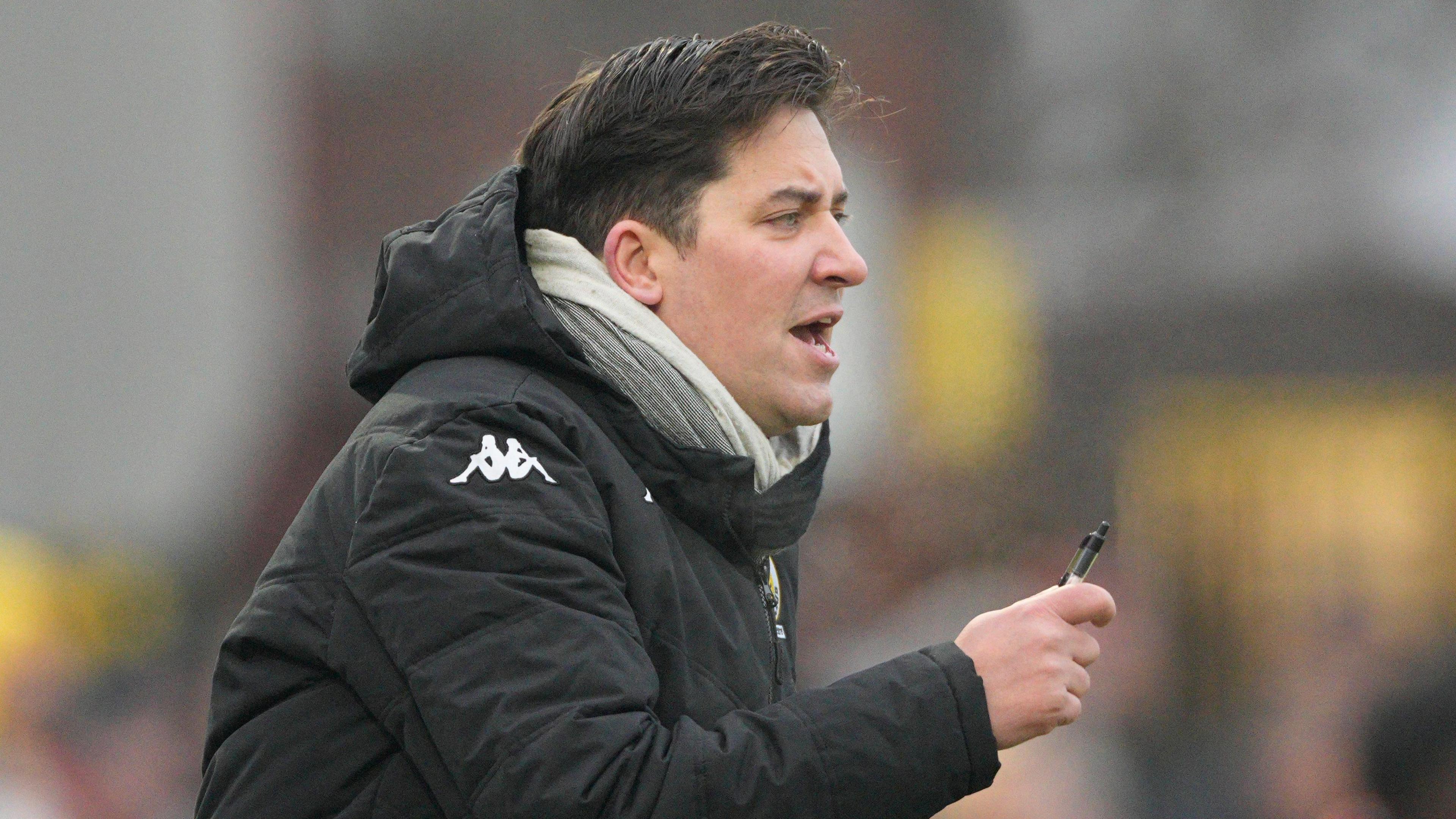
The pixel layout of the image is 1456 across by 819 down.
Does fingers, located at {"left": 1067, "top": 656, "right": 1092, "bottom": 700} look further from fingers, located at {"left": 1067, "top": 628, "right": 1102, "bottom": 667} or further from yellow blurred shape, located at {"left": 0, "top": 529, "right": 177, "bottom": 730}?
yellow blurred shape, located at {"left": 0, "top": 529, "right": 177, "bottom": 730}

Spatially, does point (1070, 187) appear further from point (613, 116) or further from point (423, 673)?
point (423, 673)

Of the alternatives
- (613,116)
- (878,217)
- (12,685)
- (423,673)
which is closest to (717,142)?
(613,116)

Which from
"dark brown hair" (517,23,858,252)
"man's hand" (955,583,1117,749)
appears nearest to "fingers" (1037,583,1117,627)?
"man's hand" (955,583,1117,749)

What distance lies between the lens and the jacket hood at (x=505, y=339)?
6.47ft

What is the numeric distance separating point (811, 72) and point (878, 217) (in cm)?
388

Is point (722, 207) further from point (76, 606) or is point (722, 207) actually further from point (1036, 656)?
point (76, 606)

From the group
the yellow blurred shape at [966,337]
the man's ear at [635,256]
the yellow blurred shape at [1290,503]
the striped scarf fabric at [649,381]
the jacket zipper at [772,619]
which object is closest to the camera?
the striped scarf fabric at [649,381]

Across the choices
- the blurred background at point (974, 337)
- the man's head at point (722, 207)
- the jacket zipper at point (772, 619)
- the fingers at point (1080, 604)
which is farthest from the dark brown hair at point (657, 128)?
the blurred background at point (974, 337)

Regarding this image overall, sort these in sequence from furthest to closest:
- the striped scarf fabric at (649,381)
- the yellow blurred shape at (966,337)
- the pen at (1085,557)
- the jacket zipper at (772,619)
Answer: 1. the yellow blurred shape at (966,337)
2. the jacket zipper at (772,619)
3. the striped scarf fabric at (649,381)
4. the pen at (1085,557)

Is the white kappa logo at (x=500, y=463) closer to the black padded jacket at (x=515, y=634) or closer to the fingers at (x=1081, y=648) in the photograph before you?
the black padded jacket at (x=515, y=634)

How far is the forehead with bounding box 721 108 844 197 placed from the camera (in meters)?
2.29

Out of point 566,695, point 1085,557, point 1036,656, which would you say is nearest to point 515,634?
point 566,695

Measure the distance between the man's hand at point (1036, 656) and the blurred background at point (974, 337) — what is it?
3.79 m

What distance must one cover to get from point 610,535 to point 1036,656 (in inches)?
19.6
